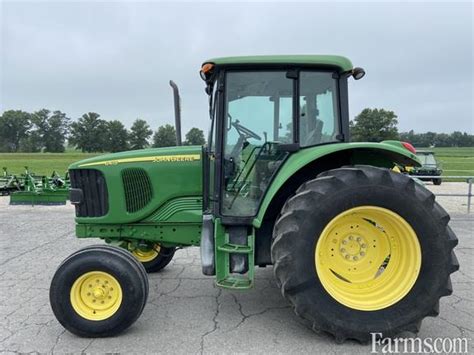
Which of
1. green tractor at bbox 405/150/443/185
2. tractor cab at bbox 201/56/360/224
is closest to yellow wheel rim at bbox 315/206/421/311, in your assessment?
tractor cab at bbox 201/56/360/224

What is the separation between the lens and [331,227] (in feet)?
10.2

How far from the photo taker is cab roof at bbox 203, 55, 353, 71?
10.8 ft

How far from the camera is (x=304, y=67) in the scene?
336cm

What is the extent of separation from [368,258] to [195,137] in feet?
7.00

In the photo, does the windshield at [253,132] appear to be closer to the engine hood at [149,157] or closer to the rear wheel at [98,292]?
the engine hood at [149,157]

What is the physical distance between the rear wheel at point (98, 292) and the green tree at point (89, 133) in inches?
1494

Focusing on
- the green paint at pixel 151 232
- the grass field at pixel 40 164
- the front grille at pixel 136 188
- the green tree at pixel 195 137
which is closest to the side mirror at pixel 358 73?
the green tree at pixel 195 137

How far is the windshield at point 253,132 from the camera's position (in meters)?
3.38

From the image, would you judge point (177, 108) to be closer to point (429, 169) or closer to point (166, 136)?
point (166, 136)

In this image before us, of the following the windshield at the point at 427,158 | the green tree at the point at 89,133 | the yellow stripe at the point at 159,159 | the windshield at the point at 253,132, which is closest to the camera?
the windshield at the point at 253,132

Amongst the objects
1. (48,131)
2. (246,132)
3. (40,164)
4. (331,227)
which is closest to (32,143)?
(48,131)

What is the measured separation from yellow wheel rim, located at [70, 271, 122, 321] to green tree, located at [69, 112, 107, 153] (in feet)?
124

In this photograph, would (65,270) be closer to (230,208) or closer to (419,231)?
(230,208)

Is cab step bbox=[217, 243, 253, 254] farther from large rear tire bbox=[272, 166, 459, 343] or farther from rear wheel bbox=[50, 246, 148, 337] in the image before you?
rear wheel bbox=[50, 246, 148, 337]
